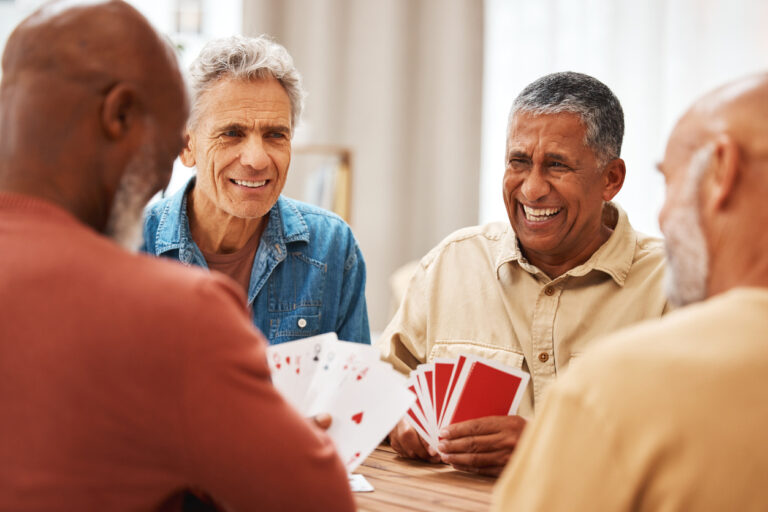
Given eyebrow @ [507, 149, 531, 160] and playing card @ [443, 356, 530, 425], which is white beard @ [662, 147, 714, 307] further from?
eyebrow @ [507, 149, 531, 160]

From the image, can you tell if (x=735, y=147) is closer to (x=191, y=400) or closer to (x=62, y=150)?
(x=191, y=400)

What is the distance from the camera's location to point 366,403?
1.47m

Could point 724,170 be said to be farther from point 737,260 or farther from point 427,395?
point 427,395

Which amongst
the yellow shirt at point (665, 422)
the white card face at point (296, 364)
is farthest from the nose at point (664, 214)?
the white card face at point (296, 364)

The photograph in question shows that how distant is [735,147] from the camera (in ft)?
3.30

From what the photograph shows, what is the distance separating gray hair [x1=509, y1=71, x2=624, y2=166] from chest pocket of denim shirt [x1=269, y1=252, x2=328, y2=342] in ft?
2.47

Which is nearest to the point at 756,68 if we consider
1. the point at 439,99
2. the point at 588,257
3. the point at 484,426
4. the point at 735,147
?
the point at 439,99

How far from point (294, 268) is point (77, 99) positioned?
130cm

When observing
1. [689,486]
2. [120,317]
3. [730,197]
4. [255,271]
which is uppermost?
[730,197]

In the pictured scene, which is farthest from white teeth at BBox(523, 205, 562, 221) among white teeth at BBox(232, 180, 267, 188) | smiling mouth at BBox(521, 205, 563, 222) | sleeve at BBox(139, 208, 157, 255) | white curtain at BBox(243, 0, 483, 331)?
white curtain at BBox(243, 0, 483, 331)

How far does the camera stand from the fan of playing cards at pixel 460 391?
5.33ft

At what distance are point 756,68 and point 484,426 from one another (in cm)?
375

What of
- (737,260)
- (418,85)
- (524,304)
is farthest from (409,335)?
(418,85)

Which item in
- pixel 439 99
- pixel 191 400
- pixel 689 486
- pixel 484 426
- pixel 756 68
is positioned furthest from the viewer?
pixel 439 99
